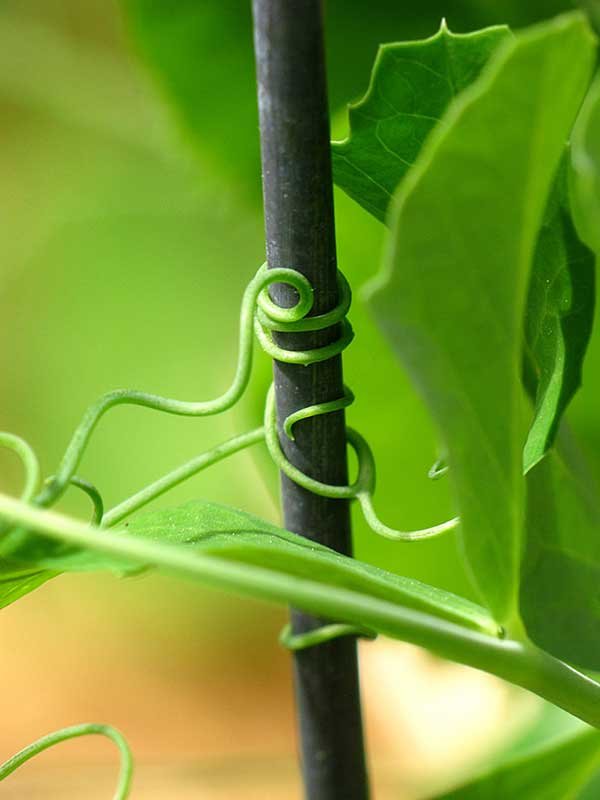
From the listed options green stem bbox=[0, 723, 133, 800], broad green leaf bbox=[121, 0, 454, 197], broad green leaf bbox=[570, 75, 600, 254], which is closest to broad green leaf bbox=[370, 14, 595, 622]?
broad green leaf bbox=[570, 75, 600, 254]

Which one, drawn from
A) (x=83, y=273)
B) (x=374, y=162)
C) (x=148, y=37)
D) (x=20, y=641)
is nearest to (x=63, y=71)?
(x=83, y=273)

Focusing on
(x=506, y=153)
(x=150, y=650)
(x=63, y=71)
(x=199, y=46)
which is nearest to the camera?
(x=506, y=153)

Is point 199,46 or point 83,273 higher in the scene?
point 83,273

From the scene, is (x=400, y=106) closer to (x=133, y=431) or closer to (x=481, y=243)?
(x=481, y=243)

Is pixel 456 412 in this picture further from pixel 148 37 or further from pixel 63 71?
pixel 63 71

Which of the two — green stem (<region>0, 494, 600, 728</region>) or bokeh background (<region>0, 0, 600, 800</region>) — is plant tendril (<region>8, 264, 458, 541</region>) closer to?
green stem (<region>0, 494, 600, 728</region>)

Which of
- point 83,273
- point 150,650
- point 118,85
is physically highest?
point 118,85

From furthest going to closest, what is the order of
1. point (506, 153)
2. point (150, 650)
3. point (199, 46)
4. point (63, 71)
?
point (150, 650)
point (63, 71)
point (199, 46)
point (506, 153)

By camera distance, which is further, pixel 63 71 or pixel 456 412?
pixel 63 71
